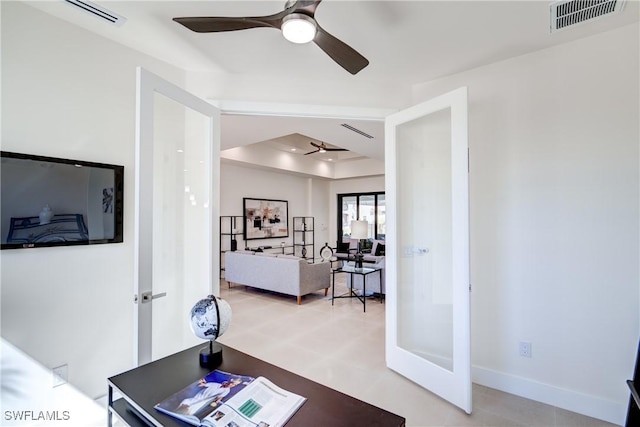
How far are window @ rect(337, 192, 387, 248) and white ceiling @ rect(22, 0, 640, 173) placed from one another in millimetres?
6274

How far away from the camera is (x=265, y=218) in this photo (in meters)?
7.75

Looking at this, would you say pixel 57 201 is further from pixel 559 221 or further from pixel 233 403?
pixel 559 221

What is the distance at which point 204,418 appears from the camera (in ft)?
3.51

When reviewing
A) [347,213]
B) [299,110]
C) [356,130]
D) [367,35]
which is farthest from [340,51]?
[347,213]

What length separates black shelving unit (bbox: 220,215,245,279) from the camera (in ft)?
22.2

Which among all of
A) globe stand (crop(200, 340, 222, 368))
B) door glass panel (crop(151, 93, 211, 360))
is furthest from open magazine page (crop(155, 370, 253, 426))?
door glass panel (crop(151, 93, 211, 360))

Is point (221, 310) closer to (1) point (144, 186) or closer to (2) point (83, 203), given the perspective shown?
(1) point (144, 186)

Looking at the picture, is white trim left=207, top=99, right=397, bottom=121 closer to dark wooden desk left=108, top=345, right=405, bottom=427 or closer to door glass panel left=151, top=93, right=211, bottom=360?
door glass panel left=151, top=93, right=211, bottom=360

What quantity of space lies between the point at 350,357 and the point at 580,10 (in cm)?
316

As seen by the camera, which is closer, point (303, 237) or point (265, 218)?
point (265, 218)

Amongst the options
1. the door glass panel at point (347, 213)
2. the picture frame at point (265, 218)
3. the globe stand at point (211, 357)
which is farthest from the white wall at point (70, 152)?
the door glass panel at point (347, 213)

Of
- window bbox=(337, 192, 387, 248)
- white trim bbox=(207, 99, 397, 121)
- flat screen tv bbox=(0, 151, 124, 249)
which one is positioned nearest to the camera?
flat screen tv bbox=(0, 151, 124, 249)

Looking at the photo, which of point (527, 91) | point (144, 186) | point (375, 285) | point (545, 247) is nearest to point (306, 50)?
point (144, 186)

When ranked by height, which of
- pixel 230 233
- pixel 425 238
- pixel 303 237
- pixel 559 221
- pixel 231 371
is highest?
pixel 559 221
